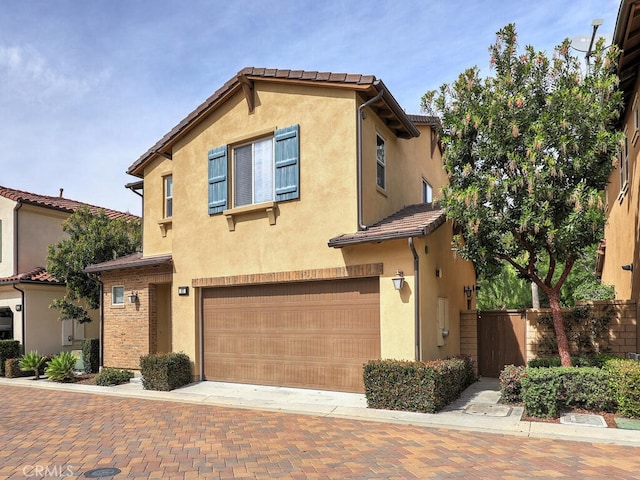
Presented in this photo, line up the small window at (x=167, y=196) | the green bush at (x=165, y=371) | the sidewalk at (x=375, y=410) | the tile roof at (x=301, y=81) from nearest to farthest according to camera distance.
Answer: the sidewalk at (x=375, y=410) → the tile roof at (x=301, y=81) → the green bush at (x=165, y=371) → the small window at (x=167, y=196)

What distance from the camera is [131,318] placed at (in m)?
15.5

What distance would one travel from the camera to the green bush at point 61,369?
1517 cm

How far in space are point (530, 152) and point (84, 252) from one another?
14970mm

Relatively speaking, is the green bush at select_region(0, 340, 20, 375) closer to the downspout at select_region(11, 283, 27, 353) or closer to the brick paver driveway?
the downspout at select_region(11, 283, 27, 353)

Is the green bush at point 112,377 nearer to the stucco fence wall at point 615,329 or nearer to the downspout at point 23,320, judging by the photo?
the downspout at point 23,320

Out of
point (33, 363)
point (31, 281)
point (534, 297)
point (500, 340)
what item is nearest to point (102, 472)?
point (500, 340)

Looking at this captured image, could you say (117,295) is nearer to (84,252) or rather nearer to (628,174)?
(84,252)

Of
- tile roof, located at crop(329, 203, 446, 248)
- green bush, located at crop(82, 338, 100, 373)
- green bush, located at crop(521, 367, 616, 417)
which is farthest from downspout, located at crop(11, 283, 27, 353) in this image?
green bush, located at crop(521, 367, 616, 417)

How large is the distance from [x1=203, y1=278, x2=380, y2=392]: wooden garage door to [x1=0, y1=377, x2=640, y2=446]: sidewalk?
374 mm

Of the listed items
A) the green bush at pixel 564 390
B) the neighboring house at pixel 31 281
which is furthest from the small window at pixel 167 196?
the green bush at pixel 564 390

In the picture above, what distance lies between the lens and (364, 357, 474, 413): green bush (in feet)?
31.0

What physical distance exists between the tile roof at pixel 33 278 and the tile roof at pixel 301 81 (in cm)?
743

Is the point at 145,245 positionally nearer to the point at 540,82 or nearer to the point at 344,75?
the point at 344,75

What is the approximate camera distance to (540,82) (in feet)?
33.6
